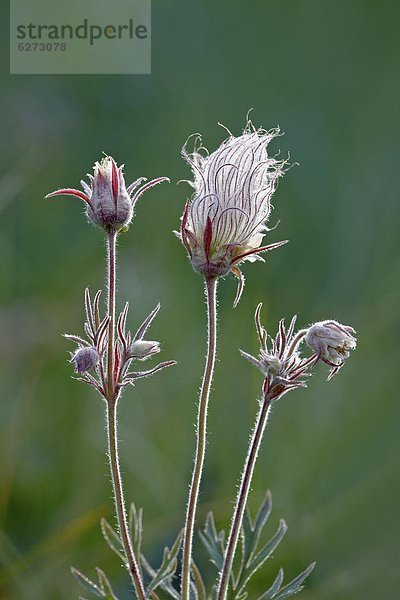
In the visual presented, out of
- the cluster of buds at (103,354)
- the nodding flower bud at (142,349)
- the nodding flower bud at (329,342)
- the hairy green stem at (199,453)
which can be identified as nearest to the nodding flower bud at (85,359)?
the cluster of buds at (103,354)

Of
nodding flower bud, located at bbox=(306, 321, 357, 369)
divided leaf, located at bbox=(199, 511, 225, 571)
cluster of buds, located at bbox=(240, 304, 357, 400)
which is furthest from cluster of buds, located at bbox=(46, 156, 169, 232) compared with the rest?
divided leaf, located at bbox=(199, 511, 225, 571)

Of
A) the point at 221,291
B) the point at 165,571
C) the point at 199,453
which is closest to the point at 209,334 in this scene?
the point at 199,453

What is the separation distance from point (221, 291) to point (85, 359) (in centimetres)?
268

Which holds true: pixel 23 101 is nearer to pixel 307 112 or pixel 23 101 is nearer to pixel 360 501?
pixel 307 112

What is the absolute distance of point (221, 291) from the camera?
466 cm

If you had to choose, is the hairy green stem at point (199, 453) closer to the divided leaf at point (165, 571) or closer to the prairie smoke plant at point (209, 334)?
the prairie smoke plant at point (209, 334)

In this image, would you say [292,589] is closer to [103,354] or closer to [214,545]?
[214,545]

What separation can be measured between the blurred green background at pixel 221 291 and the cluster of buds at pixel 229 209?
151cm

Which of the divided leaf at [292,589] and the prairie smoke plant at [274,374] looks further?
the divided leaf at [292,589]

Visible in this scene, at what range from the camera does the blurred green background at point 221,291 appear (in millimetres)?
3615

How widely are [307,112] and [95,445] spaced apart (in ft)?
10.3

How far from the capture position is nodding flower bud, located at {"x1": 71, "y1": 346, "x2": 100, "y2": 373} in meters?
2.00

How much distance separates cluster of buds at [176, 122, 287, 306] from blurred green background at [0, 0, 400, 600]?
1.51 meters

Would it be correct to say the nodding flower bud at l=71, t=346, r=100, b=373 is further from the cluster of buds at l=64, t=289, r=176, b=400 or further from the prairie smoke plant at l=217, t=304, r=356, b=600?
the prairie smoke plant at l=217, t=304, r=356, b=600
